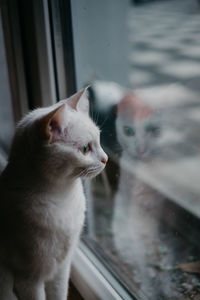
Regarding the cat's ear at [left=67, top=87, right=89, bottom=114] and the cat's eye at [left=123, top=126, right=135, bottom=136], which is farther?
the cat's eye at [left=123, top=126, right=135, bottom=136]

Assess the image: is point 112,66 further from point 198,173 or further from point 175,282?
point 175,282

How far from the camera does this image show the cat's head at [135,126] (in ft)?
3.45

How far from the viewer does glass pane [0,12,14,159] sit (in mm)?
1157

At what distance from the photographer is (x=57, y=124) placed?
2.01 ft

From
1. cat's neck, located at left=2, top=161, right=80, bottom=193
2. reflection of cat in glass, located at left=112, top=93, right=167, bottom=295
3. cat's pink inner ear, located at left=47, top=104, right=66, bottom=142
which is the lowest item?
reflection of cat in glass, located at left=112, top=93, right=167, bottom=295

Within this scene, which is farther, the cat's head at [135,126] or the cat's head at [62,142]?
the cat's head at [135,126]

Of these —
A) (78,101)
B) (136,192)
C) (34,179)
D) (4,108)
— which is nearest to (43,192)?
(34,179)

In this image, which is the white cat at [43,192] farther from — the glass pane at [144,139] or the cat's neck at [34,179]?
the glass pane at [144,139]

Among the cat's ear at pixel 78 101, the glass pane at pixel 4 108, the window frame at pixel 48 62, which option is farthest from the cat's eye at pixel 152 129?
the glass pane at pixel 4 108

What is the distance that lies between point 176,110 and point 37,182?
0.53 meters

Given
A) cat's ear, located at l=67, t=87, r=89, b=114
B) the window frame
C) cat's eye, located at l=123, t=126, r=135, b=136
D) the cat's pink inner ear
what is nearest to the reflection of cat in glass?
cat's eye, located at l=123, t=126, r=135, b=136

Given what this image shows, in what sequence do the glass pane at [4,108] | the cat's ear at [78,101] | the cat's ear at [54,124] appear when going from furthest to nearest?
1. the glass pane at [4,108]
2. the cat's ear at [78,101]
3. the cat's ear at [54,124]

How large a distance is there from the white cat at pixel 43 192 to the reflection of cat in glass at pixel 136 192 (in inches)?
14.2

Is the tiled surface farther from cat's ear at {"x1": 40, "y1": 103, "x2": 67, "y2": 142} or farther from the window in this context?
cat's ear at {"x1": 40, "y1": 103, "x2": 67, "y2": 142}
